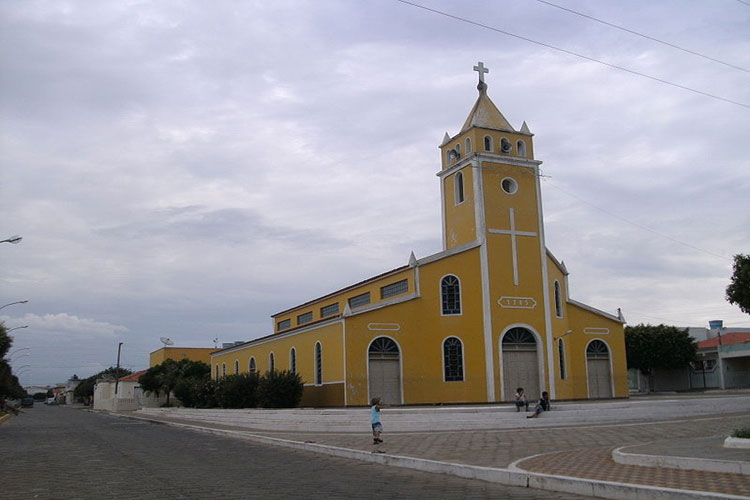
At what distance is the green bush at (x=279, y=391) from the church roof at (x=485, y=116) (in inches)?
592

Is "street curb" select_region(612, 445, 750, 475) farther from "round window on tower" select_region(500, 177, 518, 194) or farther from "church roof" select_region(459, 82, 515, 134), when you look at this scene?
"church roof" select_region(459, 82, 515, 134)

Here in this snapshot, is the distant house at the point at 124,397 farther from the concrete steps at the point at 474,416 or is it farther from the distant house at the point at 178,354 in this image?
the concrete steps at the point at 474,416

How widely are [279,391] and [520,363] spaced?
11.4 metres

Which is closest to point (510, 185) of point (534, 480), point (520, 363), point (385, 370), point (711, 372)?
point (520, 363)

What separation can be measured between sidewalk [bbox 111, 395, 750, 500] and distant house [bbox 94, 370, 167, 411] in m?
29.9

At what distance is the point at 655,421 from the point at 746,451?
13221 mm

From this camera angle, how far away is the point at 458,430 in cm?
2253

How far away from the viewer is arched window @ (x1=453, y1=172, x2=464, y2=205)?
3503cm

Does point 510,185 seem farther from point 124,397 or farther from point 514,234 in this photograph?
point 124,397

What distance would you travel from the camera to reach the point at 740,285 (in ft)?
90.8

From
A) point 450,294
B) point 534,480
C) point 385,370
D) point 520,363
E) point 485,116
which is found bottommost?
point 534,480

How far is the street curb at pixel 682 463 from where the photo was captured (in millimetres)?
10250

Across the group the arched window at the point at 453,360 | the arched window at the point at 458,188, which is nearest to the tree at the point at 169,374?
the arched window at the point at 453,360

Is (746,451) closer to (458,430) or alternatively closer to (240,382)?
(458,430)
